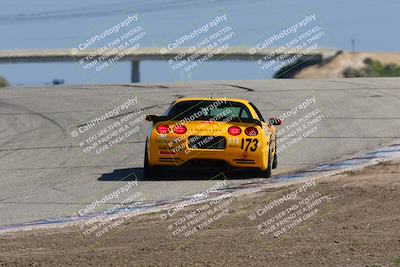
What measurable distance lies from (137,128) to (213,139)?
25.0 ft

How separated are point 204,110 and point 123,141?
4955 millimetres

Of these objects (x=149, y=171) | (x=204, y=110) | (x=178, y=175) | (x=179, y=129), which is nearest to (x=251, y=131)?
(x=204, y=110)

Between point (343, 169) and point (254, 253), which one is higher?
point (254, 253)

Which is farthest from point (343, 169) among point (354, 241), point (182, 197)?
point (354, 241)

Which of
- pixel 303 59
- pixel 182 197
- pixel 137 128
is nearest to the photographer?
pixel 182 197

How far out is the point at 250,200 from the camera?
1175cm

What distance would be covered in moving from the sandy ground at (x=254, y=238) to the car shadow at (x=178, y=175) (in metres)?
3.45

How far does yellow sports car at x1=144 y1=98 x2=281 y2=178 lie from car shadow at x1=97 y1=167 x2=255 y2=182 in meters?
0.19

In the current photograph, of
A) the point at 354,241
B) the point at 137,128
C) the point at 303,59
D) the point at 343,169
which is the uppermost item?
the point at 354,241

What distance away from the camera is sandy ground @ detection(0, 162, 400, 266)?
8.04 metres

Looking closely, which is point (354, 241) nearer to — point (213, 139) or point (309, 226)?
point (309, 226)

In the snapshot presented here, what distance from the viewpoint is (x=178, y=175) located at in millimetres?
15766

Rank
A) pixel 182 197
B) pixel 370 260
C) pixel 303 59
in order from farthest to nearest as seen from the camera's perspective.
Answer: pixel 303 59, pixel 182 197, pixel 370 260

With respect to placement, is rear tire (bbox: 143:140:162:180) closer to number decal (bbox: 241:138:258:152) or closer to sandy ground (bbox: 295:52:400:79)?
number decal (bbox: 241:138:258:152)
